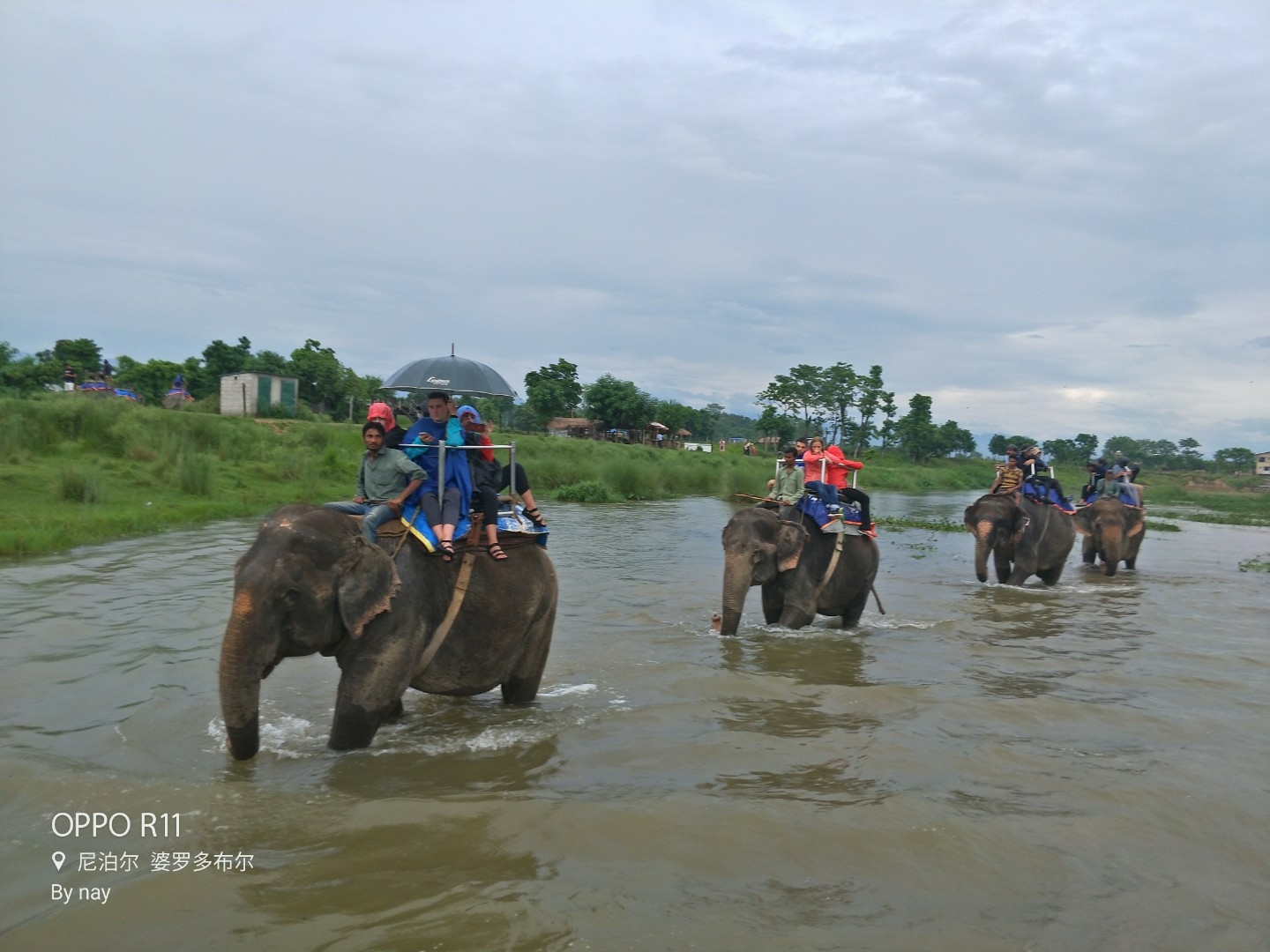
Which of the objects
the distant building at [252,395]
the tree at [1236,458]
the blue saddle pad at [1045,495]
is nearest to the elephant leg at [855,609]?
the blue saddle pad at [1045,495]

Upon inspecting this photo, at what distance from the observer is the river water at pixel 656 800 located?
4.08 m

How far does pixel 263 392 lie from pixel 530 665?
33.8m

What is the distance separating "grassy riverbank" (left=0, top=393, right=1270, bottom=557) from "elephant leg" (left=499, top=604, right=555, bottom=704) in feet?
29.7

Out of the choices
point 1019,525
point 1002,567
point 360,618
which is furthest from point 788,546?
point 1002,567

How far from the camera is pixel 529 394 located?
216 feet

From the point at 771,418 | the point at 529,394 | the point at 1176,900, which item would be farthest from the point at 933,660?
the point at 771,418

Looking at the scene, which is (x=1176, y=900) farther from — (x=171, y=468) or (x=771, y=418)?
(x=771, y=418)

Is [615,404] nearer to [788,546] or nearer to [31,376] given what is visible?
[31,376]

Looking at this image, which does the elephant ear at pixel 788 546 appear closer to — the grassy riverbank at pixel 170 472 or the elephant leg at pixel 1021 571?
the elephant leg at pixel 1021 571

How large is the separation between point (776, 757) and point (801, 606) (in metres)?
3.71

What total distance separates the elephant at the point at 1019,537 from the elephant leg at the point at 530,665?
9444 mm

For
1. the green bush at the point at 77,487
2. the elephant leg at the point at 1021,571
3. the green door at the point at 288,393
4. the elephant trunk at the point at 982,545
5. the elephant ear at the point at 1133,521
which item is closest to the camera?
the elephant trunk at the point at 982,545

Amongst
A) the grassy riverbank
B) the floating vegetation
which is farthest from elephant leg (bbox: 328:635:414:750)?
the floating vegetation

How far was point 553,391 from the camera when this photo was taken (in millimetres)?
64750
